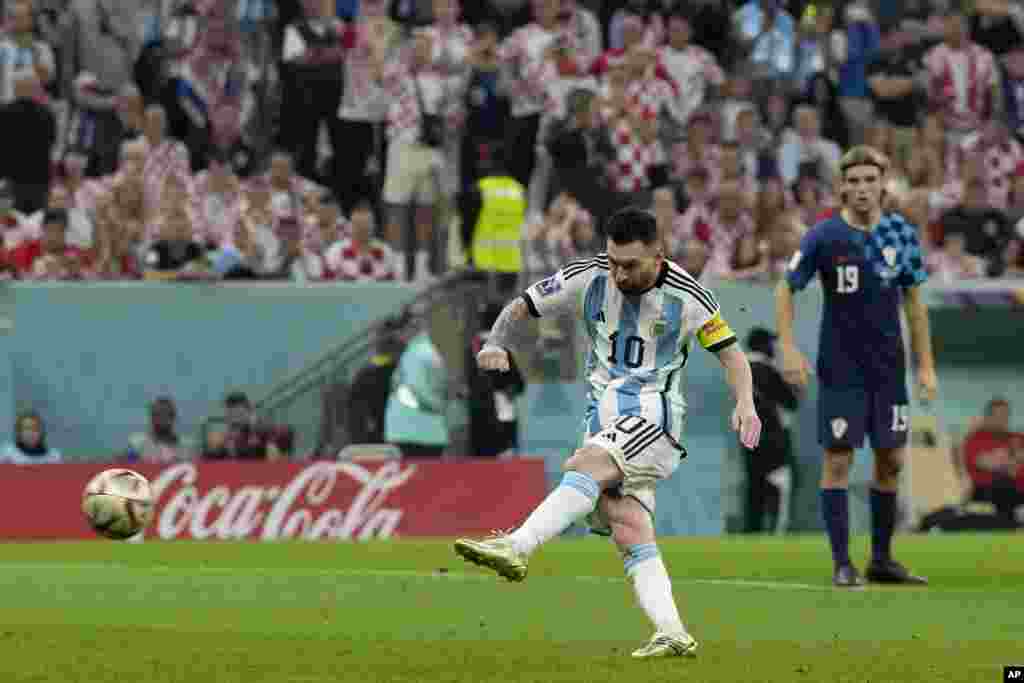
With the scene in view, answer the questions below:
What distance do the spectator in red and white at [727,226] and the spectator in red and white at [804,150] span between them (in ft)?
4.19

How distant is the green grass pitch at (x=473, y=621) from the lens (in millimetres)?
9164

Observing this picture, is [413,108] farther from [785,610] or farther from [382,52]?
[785,610]

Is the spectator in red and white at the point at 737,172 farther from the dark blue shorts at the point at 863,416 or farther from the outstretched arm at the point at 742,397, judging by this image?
the outstretched arm at the point at 742,397

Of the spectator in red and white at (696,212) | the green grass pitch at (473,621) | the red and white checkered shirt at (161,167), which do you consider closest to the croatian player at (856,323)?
the green grass pitch at (473,621)

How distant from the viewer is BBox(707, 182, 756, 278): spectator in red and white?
23.2m

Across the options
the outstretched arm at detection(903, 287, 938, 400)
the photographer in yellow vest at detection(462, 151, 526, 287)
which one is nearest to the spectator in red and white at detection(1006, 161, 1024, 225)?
the photographer in yellow vest at detection(462, 151, 526, 287)

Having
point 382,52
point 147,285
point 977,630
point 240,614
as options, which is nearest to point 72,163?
point 147,285

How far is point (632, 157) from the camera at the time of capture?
23703mm

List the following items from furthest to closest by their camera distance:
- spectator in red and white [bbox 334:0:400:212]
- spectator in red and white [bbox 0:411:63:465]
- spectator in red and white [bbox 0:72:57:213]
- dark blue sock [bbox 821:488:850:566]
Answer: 1. spectator in red and white [bbox 334:0:400:212]
2. spectator in red and white [bbox 0:72:57:213]
3. spectator in red and white [bbox 0:411:63:465]
4. dark blue sock [bbox 821:488:850:566]

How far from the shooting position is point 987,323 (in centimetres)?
2409

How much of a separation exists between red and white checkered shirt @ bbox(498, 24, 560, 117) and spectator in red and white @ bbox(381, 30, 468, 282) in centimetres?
64

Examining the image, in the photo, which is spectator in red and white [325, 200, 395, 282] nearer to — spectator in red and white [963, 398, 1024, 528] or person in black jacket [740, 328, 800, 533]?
person in black jacket [740, 328, 800, 533]

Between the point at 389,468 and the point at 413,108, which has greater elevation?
the point at 413,108

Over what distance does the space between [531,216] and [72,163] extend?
478 cm
